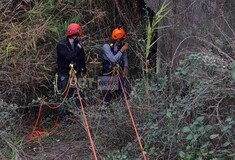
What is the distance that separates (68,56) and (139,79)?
175 centimetres

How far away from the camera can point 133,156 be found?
4695mm

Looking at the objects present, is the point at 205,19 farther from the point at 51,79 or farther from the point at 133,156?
the point at 51,79

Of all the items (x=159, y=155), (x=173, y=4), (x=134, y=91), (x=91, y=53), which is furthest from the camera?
(x=91, y=53)

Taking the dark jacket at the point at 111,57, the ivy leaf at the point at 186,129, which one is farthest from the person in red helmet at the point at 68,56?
the ivy leaf at the point at 186,129

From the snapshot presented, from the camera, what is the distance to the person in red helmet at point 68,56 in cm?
674

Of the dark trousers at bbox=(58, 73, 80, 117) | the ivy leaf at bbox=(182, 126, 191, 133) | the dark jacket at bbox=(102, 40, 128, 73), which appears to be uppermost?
the ivy leaf at bbox=(182, 126, 191, 133)

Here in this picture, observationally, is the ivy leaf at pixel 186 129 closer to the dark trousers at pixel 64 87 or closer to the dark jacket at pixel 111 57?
the dark trousers at pixel 64 87

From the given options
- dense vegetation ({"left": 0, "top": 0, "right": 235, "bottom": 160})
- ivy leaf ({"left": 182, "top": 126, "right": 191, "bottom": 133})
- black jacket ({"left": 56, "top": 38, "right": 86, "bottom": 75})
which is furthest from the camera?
black jacket ({"left": 56, "top": 38, "right": 86, "bottom": 75})

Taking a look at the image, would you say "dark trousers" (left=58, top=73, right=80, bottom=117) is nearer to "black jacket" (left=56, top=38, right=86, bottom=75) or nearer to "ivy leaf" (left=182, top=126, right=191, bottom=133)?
"black jacket" (left=56, top=38, right=86, bottom=75)

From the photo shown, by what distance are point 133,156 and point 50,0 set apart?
13.0ft

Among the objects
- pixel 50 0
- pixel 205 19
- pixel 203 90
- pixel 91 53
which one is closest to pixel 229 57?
pixel 203 90

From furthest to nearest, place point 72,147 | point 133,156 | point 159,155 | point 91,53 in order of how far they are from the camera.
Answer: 1. point 91,53
2. point 72,147
3. point 133,156
4. point 159,155

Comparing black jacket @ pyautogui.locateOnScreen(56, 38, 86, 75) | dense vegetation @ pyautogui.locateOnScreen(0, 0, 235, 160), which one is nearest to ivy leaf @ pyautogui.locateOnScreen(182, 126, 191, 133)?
dense vegetation @ pyautogui.locateOnScreen(0, 0, 235, 160)

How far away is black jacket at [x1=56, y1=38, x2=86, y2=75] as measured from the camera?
6.73 meters
